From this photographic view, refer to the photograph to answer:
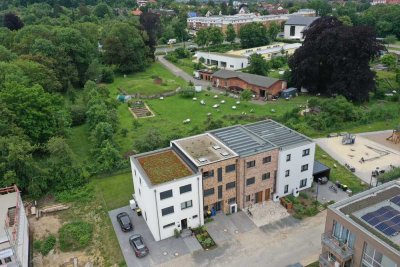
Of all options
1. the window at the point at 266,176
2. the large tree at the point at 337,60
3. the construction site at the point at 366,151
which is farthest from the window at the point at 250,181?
the large tree at the point at 337,60

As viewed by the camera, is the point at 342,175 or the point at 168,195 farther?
the point at 342,175

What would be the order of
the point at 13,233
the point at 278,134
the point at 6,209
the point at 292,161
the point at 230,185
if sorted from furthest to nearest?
the point at 278,134, the point at 292,161, the point at 230,185, the point at 6,209, the point at 13,233

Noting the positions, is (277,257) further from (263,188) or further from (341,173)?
(341,173)

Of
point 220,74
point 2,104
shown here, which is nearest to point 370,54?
point 220,74

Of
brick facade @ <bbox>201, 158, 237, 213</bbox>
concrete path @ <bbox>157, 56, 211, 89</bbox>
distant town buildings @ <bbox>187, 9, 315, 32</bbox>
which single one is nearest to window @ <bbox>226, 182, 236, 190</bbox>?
brick facade @ <bbox>201, 158, 237, 213</bbox>

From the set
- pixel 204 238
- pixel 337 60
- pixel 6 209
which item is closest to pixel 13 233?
pixel 6 209

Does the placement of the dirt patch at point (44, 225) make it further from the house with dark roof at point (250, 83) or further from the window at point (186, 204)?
the house with dark roof at point (250, 83)

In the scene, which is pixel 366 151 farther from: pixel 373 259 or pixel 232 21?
pixel 232 21
